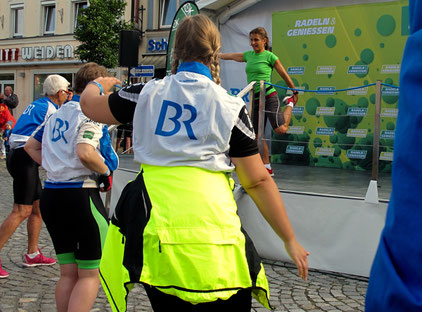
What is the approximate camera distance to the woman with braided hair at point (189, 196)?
1867mm

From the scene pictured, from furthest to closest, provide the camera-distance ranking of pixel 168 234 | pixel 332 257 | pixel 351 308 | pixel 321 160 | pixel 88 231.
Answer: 1. pixel 321 160
2. pixel 332 257
3. pixel 351 308
4. pixel 88 231
5. pixel 168 234

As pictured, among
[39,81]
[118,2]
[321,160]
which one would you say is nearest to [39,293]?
[321,160]

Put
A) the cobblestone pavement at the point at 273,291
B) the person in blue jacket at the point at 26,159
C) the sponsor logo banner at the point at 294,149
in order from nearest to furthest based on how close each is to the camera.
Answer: the cobblestone pavement at the point at 273,291 < the person in blue jacket at the point at 26,159 < the sponsor logo banner at the point at 294,149

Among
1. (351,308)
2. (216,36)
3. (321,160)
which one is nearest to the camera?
(216,36)

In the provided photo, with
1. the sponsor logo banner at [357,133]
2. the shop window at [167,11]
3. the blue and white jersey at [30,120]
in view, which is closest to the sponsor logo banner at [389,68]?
the sponsor logo banner at [357,133]

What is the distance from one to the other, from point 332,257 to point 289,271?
1.42 ft

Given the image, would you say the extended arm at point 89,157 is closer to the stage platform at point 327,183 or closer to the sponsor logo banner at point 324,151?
the stage platform at point 327,183

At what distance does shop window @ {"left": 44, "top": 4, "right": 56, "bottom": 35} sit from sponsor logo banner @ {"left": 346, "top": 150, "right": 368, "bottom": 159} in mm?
22712

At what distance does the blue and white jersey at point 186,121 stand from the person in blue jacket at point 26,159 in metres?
3.03

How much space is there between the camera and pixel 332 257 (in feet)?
17.4

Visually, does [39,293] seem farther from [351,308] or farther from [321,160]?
[321,160]

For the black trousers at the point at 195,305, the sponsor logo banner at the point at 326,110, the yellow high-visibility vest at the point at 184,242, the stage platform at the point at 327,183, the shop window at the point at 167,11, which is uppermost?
the shop window at the point at 167,11

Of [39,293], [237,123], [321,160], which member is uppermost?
[237,123]

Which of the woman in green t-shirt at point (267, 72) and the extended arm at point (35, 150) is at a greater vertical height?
the woman in green t-shirt at point (267, 72)
